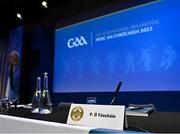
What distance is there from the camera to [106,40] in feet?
11.0

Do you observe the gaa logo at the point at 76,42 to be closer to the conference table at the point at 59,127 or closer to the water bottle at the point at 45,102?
the water bottle at the point at 45,102

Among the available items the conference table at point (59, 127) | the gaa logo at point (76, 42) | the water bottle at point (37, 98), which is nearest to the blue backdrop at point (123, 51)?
the gaa logo at point (76, 42)

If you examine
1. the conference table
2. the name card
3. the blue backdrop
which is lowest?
the conference table

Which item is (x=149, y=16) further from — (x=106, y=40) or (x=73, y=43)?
(x=73, y=43)

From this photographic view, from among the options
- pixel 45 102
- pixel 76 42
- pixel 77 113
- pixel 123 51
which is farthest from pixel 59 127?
pixel 76 42

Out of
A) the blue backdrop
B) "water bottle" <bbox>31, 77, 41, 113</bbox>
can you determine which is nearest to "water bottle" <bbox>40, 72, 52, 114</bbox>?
"water bottle" <bbox>31, 77, 41, 113</bbox>

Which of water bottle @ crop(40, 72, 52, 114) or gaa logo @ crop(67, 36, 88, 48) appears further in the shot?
gaa logo @ crop(67, 36, 88, 48)

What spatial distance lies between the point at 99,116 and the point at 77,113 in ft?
0.34

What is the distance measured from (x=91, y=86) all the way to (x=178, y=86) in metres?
1.29

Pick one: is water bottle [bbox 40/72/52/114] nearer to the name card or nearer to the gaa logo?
the name card

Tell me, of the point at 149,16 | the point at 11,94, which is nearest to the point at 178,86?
the point at 149,16

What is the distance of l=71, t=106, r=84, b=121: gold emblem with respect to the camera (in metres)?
0.83

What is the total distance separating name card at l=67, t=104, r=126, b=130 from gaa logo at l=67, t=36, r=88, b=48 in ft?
9.14

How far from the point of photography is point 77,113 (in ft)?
2.78
